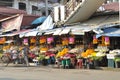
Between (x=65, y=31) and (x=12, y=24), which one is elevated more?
(x=12, y=24)

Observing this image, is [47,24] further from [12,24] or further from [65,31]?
[12,24]

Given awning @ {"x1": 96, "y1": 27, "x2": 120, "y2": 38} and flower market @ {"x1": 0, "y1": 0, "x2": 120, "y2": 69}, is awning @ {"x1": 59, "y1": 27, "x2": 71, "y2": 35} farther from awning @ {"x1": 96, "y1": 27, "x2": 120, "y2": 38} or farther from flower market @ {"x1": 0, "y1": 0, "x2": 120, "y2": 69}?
awning @ {"x1": 96, "y1": 27, "x2": 120, "y2": 38}

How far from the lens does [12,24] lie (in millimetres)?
31547

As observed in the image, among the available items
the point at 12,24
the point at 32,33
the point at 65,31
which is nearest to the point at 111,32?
the point at 65,31

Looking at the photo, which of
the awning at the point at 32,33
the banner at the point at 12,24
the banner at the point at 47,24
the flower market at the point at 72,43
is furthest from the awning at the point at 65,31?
the banner at the point at 12,24

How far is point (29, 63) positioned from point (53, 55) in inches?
97.2

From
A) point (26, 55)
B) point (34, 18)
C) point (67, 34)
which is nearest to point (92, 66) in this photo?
point (67, 34)

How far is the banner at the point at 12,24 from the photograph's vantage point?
102ft

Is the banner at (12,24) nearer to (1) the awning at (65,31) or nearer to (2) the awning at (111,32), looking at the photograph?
(1) the awning at (65,31)

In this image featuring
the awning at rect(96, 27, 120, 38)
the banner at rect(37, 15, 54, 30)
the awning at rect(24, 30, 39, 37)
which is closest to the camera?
the awning at rect(96, 27, 120, 38)

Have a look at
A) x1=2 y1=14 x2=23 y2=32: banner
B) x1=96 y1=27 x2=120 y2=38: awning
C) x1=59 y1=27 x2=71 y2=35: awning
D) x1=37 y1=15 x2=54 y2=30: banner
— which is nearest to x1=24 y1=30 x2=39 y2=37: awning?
x1=37 y1=15 x2=54 y2=30: banner

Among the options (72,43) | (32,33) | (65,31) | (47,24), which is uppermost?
(47,24)

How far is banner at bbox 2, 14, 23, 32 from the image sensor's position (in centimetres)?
3098

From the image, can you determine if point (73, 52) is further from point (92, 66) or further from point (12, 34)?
point (12, 34)
